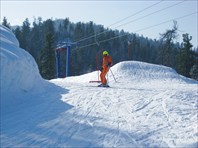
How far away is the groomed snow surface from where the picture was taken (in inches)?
296

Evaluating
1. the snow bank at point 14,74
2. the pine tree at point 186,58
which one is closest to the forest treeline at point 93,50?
the pine tree at point 186,58

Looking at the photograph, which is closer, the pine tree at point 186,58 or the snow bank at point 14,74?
the snow bank at point 14,74

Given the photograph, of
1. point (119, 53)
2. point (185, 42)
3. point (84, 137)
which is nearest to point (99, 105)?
point (84, 137)

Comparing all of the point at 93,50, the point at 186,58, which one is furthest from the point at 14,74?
the point at 93,50

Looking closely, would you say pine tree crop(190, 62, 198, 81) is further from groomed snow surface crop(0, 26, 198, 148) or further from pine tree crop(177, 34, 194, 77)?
groomed snow surface crop(0, 26, 198, 148)

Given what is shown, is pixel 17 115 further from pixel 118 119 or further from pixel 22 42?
pixel 22 42

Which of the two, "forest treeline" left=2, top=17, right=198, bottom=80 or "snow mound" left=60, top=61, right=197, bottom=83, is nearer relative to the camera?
"snow mound" left=60, top=61, right=197, bottom=83

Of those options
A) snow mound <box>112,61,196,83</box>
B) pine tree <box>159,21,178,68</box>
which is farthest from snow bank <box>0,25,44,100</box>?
pine tree <box>159,21,178,68</box>

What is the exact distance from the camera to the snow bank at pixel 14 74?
11.4m

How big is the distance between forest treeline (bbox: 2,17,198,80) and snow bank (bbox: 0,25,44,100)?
1152 cm

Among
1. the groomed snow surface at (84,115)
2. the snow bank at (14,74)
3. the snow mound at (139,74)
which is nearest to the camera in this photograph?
the groomed snow surface at (84,115)

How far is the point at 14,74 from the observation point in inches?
478

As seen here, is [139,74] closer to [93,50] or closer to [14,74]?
[14,74]

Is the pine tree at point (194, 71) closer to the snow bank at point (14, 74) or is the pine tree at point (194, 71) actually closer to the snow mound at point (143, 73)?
the snow mound at point (143, 73)
